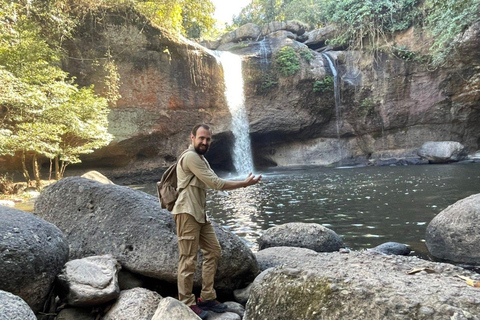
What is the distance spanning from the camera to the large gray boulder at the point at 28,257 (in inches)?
107

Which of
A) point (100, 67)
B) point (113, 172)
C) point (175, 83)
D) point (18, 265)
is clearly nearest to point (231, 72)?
point (175, 83)

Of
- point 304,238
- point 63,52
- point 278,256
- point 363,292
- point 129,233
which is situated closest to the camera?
point 363,292

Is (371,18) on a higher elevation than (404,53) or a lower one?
higher

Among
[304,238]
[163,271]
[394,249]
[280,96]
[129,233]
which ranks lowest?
[394,249]

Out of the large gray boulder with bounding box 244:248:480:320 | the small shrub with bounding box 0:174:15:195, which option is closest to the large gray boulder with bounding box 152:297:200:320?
the large gray boulder with bounding box 244:248:480:320

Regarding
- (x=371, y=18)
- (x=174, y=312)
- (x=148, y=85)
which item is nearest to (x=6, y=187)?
(x=148, y=85)

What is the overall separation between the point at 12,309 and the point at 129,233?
1639mm

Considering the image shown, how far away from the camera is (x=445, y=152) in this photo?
1903 centimetres

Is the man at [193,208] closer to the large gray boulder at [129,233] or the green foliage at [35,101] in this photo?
the large gray boulder at [129,233]

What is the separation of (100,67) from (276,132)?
1179 centimetres

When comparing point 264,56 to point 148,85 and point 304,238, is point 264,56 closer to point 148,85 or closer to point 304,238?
point 148,85

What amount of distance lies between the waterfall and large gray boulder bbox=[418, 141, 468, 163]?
1112 centimetres

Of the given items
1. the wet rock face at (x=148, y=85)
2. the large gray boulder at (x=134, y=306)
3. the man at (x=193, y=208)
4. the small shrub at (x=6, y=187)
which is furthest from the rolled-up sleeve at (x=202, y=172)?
the wet rock face at (x=148, y=85)

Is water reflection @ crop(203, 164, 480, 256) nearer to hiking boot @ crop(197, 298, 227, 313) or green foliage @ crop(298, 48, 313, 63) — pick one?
hiking boot @ crop(197, 298, 227, 313)
